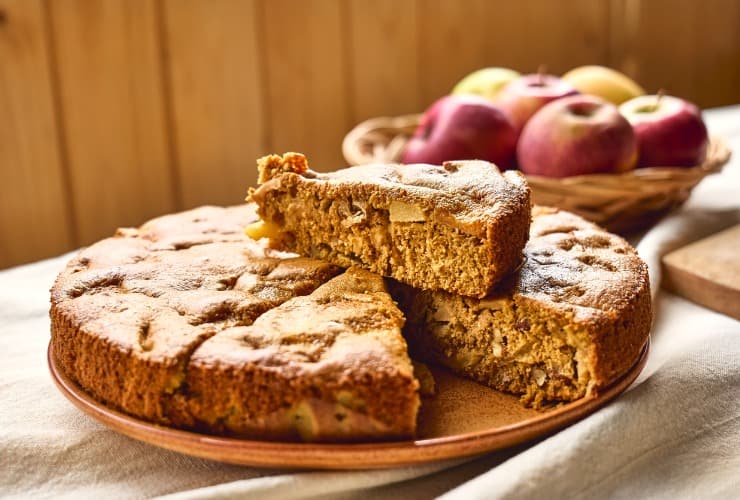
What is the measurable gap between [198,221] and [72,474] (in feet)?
2.38

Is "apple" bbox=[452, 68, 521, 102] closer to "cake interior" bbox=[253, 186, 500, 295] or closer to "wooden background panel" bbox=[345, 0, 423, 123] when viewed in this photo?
"wooden background panel" bbox=[345, 0, 423, 123]

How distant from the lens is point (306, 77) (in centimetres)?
350

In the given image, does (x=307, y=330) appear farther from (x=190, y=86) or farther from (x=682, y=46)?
(x=682, y=46)

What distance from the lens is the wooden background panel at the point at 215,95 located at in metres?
3.16

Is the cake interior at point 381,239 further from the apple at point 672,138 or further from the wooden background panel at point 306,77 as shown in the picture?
the wooden background panel at point 306,77

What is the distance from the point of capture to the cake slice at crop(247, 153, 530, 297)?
1.60 meters

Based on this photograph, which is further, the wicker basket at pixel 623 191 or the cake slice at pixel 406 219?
the wicker basket at pixel 623 191

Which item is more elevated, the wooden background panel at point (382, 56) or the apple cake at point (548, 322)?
the wooden background panel at point (382, 56)

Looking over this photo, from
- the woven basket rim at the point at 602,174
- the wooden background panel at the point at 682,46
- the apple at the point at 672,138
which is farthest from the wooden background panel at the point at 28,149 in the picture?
the wooden background panel at the point at 682,46

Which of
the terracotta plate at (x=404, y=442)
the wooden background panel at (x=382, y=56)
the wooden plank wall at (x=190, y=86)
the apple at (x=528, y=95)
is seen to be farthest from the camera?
the wooden background panel at (x=382, y=56)

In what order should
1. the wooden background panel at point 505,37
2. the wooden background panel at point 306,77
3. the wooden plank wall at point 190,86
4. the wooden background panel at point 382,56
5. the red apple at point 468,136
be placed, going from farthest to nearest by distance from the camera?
the wooden background panel at point 505,37
the wooden background panel at point 382,56
the wooden background panel at point 306,77
the wooden plank wall at point 190,86
the red apple at point 468,136

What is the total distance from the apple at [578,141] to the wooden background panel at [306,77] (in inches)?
53.9

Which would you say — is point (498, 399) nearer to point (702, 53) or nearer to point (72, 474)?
point (72, 474)

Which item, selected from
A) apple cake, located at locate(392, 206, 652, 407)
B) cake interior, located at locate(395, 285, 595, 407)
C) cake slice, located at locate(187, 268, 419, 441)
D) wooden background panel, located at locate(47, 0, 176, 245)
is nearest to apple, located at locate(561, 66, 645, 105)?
apple cake, located at locate(392, 206, 652, 407)
